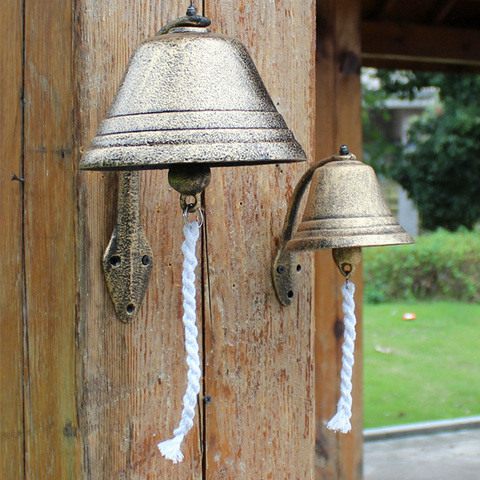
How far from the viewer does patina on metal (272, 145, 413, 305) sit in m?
1.22

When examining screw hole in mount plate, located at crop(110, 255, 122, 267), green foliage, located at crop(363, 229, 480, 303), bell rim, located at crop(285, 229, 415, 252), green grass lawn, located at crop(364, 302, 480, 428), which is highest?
bell rim, located at crop(285, 229, 415, 252)

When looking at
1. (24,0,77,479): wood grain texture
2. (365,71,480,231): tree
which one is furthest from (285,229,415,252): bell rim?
(365,71,480,231): tree

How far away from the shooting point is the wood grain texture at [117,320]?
3.95 feet

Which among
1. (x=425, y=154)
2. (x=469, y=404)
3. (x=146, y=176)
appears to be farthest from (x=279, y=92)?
(x=425, y=154)

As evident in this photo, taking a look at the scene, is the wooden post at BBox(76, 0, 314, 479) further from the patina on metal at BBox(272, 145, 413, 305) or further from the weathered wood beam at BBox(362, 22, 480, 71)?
the weathered wood beam at BBox(362, 22, 480, 71)

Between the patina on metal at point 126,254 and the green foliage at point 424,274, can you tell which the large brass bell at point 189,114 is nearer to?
the patina on metal at point 126,254

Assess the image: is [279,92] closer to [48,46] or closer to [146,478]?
[48,46]

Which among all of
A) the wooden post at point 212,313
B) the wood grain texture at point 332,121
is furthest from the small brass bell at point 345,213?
the wood grain texture at point 332,121

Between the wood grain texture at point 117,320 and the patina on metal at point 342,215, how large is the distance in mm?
221

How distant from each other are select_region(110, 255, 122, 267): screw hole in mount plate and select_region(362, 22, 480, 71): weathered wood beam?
119 inches

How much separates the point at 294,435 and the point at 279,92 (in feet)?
2.15

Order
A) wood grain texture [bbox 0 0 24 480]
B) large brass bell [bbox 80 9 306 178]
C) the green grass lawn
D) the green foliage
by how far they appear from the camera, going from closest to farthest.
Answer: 1. large brass bell [bbox 80 9 306 178]
2. wood grain texture [bbox 0 0 24 480]
3. the green grass lawn
4. the green foliage

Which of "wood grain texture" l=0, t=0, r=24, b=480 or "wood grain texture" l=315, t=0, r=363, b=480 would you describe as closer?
"wood grain texture" l=0, t=0, r=24, b=480

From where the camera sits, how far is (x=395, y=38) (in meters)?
3.97
